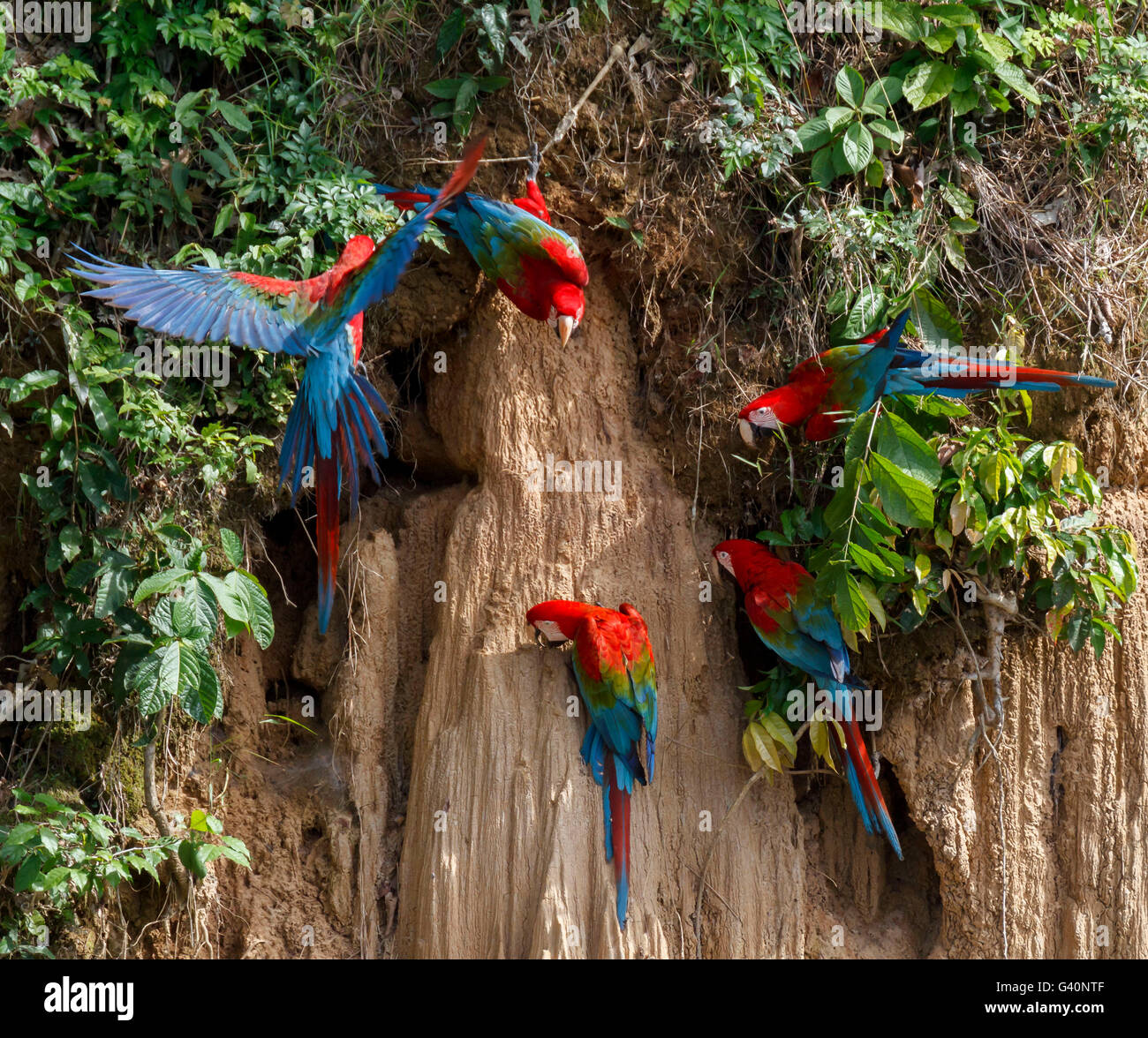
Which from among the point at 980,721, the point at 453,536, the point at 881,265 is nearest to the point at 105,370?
the point at 453,536

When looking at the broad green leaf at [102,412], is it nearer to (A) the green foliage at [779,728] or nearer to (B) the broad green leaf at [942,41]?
(A) the green foliage at [779,728]

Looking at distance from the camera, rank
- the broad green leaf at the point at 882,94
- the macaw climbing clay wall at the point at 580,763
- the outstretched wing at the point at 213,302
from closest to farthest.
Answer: the outstretched wing at the point at 213,302, the macaw climbing clay wall at the point at 580,763, the broad green leaf at the point at 882,94

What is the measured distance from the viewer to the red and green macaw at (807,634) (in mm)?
3777

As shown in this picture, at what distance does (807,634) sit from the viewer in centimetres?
381

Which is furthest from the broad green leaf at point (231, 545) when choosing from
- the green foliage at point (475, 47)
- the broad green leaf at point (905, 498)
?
the broad green leaf at point (905, 498)

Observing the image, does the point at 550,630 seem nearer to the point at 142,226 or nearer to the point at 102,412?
the point at 102,412

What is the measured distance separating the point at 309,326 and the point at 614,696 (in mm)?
1353

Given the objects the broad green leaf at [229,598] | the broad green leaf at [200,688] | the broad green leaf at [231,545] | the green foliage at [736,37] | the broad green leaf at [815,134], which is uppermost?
the green foliage at [736,37]

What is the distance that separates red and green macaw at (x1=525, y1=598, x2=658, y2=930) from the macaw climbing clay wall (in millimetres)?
64

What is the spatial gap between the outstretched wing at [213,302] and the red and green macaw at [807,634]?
4.86 feet

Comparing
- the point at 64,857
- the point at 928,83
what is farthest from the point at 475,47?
the point at 64,857

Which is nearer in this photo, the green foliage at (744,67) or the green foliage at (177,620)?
the green foliage at (177,620)

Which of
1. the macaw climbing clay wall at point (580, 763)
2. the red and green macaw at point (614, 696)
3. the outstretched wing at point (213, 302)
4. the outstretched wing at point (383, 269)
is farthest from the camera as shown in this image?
the macaw climbing clay wall at point (580, 763)

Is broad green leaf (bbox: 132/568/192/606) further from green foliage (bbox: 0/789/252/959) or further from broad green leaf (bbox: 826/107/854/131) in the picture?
broad green leaf (bbox: 826/107/854/131)
